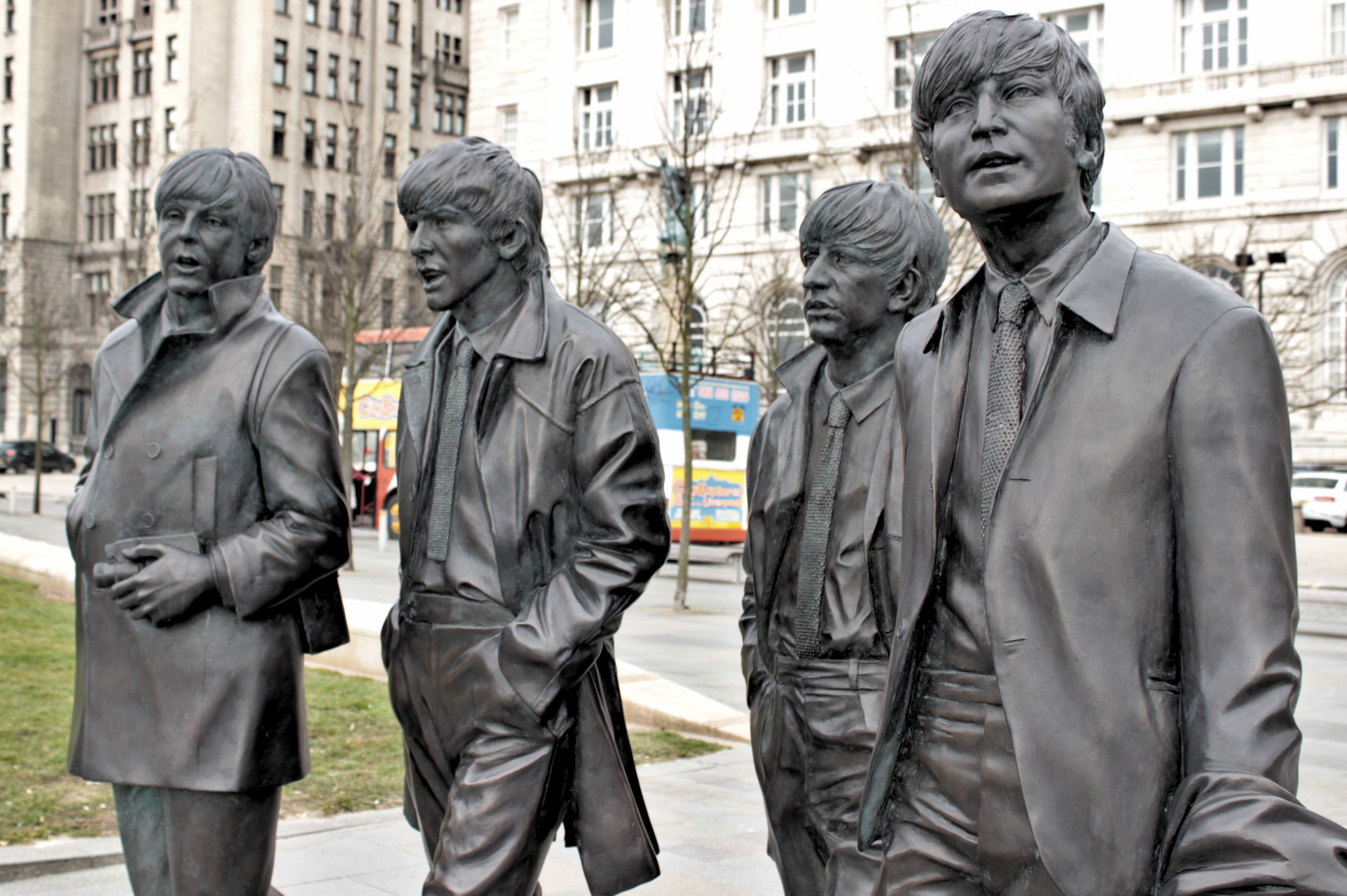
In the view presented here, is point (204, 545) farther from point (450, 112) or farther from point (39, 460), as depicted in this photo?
point (450, 112)

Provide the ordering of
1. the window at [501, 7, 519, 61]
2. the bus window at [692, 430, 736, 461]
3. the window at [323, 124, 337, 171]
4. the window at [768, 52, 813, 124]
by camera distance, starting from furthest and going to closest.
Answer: the window at [323, 124, 337, 171] < the window at [501, 7, 519, 61] < the window at [768, 52, 813, 124] < the bus window at [692, 430, 736, 461]

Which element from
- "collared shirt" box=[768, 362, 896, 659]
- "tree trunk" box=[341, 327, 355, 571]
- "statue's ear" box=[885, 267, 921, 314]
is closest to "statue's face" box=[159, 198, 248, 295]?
"collared shirt" box=[768, 362, 896, 659]

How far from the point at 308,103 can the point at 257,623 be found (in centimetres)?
7285

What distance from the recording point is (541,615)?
335 cm

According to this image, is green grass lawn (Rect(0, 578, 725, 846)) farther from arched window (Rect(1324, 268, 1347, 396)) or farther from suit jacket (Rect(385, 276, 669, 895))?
arched window (Rect(1324, 268, 1347, 396))

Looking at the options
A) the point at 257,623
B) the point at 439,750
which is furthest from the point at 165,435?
the point at 439,750

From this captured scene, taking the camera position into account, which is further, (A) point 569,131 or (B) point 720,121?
(A) point 569,131

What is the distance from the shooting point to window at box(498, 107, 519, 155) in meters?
51.9

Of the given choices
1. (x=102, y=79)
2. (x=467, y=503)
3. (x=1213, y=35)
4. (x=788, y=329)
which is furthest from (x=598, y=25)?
(x=467, y=503)

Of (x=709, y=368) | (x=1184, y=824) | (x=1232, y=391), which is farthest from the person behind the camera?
(x=709, y=368)

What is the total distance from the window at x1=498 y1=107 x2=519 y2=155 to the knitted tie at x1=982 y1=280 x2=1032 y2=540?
51055 millimetres

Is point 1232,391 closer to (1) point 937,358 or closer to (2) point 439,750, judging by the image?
(1) point 937,358

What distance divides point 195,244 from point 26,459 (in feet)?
193

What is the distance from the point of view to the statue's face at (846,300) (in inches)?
157
